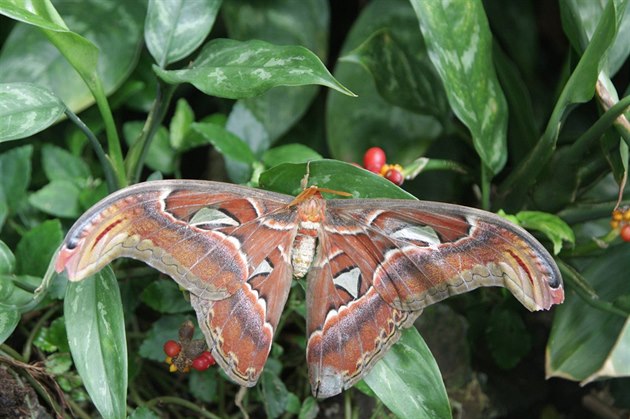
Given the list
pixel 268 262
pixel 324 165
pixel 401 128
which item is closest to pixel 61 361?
pixel 268 262

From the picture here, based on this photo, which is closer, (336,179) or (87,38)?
(336,179)

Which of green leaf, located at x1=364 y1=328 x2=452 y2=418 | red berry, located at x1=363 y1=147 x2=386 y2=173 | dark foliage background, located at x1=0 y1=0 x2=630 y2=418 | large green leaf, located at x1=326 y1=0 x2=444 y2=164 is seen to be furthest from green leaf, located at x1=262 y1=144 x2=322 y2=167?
green leaf, located at x1=364 y1=328 x2=452 y2=418

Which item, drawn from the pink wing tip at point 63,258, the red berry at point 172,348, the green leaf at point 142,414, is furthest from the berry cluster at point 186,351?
the pink wing tip at point 63,258

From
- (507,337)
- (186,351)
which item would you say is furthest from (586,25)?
(186,351)

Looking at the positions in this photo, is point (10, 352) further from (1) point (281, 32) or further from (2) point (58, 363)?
(1) point (281, 32)

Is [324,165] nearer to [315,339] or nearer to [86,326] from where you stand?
[315,339]
